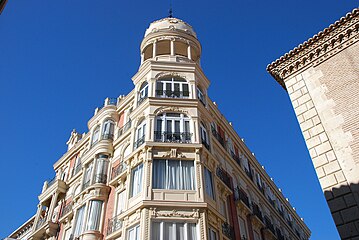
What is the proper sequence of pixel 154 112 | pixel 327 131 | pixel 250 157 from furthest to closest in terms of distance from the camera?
pixel 250 157 < pixel 154 112 < pixel 327 131

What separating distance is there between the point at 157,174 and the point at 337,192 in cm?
1015

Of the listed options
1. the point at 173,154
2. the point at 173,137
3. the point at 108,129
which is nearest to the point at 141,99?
the point at 173,137

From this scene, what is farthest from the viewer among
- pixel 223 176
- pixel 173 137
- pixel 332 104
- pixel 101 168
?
pixel 101 168

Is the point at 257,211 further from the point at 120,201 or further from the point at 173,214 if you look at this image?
the point at 173,214

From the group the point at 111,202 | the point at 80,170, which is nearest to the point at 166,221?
the point at 111,202

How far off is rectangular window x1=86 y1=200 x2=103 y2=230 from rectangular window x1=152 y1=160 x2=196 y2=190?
5786 mm

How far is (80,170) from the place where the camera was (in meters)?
25.9

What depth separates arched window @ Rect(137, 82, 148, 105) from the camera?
22.1 m

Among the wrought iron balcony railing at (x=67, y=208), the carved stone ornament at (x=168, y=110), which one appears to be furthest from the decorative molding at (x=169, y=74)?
the wrought iron balcony railing at (x=67, y=208)

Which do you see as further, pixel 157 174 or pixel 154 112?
pixel 154 112

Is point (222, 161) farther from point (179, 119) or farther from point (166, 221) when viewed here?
point (166, 221)

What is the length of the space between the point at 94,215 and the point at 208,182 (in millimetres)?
7710

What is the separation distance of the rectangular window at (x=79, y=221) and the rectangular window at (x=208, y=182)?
8.82 m

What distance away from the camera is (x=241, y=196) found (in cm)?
2378
